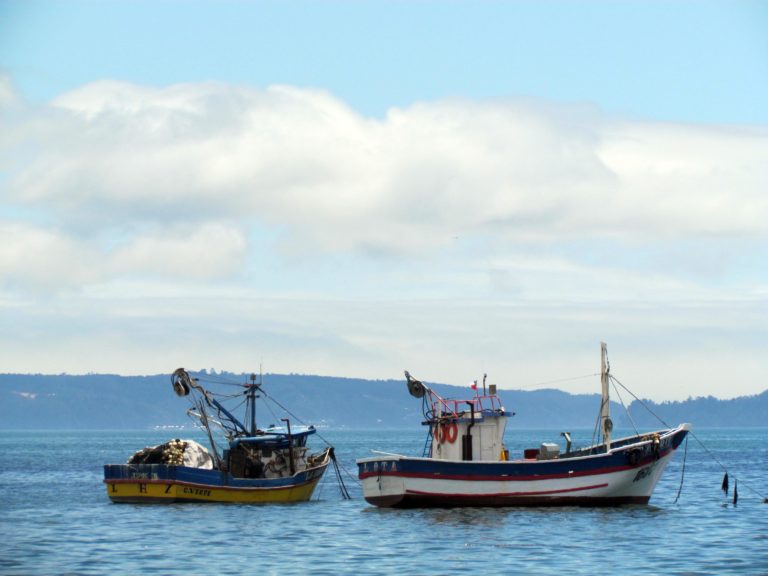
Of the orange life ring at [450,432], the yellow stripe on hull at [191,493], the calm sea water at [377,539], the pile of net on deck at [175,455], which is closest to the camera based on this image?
the calm sea water at [377,539]

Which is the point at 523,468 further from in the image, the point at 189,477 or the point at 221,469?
the point at 189,477

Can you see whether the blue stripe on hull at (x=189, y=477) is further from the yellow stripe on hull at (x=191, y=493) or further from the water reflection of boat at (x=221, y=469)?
the yellow stripe on hull at (x=191, y=493)

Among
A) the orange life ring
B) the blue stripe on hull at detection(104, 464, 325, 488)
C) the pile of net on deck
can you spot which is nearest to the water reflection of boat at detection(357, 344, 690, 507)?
the orange life ring

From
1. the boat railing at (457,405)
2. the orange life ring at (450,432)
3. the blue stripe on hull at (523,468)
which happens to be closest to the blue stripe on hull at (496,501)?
the blue stripe on hull at (523,468)

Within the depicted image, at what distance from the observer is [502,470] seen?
55.7m

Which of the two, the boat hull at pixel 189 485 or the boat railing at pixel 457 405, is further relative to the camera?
the boat hull at pixel 189 485

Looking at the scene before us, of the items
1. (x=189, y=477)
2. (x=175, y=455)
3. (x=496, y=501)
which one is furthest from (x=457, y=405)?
Answer: (x=175, y=455)

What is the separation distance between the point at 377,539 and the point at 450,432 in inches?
418

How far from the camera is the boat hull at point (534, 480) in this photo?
183 feet

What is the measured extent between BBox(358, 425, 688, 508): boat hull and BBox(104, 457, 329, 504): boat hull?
29.0ft

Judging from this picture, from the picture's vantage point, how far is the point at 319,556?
43.9 m

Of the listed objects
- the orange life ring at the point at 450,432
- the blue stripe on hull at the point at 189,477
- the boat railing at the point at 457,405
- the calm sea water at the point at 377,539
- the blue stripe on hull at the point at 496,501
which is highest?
the boat railing at the point at 457,405

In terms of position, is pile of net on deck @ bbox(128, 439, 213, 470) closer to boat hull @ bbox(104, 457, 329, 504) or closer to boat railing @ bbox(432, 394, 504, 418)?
boat hull @ bbox(104, 457, 329, 504)

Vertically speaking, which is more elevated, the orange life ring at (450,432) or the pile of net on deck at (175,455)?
the orange life ring at (450,432)
